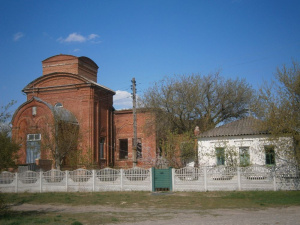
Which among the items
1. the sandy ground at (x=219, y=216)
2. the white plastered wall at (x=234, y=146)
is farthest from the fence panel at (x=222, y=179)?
the sandy ground at (x=219, y=216)

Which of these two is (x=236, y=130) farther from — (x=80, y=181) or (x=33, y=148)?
(x=33, y=148)

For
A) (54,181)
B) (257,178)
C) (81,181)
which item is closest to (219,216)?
(257,178)

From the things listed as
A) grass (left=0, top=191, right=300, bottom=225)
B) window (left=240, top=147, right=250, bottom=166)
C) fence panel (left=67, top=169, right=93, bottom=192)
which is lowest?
grass (left=0, top=191, right=300, bottom=225)

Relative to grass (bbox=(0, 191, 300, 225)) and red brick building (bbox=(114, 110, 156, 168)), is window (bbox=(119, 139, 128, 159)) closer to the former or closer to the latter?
red brick building (bbox=(114, 110, 156, 168))

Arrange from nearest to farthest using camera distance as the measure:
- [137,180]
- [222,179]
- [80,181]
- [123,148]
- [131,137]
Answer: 1. [222,179]
2. [137,180]
3. [80,181]
4. [131,137]
5. [123,148]

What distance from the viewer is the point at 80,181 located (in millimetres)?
20906

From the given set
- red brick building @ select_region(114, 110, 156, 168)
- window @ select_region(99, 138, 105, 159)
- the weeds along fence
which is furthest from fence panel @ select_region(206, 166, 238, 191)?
window @ select_region(99, 138, 105, 159)

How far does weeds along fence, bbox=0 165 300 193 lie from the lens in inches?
704

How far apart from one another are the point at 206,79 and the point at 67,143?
540 inches

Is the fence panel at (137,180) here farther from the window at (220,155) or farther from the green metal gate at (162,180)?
the window at (220,155)

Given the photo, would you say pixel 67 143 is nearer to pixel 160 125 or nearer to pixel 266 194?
pixel 160 125

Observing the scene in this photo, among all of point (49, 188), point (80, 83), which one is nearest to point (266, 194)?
point (49, 188)

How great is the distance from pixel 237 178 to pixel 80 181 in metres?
9.85

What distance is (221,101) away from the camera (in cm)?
2967
